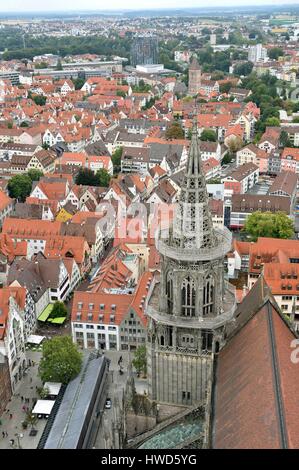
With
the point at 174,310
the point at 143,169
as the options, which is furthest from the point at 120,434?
the point at 143,169

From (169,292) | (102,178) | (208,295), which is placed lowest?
(102,178)

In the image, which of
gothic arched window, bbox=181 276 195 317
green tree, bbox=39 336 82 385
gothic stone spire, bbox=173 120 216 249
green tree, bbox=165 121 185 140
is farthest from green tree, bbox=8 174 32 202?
gothic stone spire, bbox=173 120 216 249

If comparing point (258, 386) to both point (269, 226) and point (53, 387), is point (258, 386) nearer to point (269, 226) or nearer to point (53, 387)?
point (53, 387)

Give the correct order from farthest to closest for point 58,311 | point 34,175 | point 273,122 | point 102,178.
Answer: point 273,122 < point 102,178 < point 34,175 < point 58,311

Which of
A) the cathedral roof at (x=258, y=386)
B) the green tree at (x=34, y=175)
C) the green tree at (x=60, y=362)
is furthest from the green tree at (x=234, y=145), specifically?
the cathedral roof at (x=258, y=386)

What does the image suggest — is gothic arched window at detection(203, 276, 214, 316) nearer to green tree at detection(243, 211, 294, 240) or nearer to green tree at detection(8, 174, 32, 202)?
green tree at detection(243, 211, 294, 240)

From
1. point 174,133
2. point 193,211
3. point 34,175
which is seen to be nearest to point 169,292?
point 193,211

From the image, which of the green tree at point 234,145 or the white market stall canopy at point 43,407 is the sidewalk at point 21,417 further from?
the green tree at point 234,145
